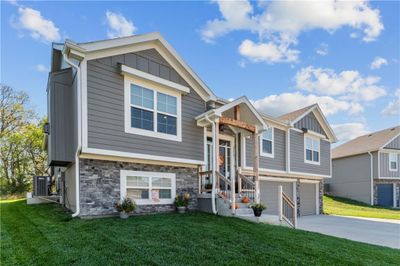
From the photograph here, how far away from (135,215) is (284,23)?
9.53 meters

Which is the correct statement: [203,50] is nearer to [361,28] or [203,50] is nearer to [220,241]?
[361,28]

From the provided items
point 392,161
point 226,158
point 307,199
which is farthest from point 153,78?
point 392,161

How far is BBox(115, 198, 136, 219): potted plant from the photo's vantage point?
326 inches

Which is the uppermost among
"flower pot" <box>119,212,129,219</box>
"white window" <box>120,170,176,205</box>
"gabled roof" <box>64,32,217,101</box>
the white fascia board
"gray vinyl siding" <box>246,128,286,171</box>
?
"gabled roof" <box>64,32,217,101</box>

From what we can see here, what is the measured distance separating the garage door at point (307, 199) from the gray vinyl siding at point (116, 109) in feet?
32.2

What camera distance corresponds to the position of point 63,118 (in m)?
8.72

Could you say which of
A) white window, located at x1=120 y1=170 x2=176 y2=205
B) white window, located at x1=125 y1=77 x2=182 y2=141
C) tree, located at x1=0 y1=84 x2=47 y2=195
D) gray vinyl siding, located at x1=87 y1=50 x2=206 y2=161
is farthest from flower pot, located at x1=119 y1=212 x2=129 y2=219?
tree, located at x1=0 y1=84 x2=47 y2=195

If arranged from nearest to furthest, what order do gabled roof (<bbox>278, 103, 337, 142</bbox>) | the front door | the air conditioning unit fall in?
the front door, the air conditioning unit, gabled roof (<bbox>278, 103, 337, 142</bbox>)

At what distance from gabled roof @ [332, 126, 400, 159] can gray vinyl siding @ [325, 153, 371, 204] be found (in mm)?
530

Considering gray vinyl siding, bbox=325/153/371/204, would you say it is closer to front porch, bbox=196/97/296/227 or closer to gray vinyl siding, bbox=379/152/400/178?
gray vinyl siding, bbox=379/152/400/178

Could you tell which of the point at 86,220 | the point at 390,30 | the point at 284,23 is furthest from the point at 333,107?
the point at 86,220

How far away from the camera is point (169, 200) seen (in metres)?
9.90

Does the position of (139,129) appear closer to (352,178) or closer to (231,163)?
(231,163)

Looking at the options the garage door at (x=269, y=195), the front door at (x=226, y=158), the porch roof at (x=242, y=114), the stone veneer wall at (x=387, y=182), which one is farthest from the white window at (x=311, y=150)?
the stone veneer wall at (x=387, y=182)
